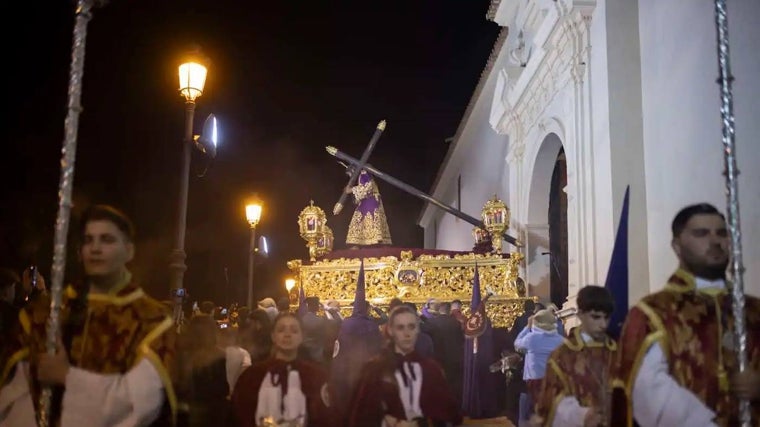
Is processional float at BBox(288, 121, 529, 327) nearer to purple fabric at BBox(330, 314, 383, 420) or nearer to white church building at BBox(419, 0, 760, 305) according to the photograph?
white church building at BBox(419, 0, 760, 305)

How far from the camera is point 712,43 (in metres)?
8.77

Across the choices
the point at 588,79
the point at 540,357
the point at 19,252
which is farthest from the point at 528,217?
the point at 19,252

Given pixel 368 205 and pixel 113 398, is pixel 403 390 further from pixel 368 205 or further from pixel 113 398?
pixel 368 205

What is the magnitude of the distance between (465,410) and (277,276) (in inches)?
1230

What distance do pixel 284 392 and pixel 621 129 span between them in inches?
271

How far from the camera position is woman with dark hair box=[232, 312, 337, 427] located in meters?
5.80

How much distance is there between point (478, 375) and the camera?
462 inches

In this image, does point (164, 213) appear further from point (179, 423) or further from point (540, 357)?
point (179, 423)

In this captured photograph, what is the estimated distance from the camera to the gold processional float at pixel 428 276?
46.5 ft

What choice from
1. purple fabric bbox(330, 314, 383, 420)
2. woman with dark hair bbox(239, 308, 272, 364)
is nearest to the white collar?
purple fabric bbox(330, 314, 383, 420)

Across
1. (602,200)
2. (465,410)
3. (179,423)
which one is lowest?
(465,410)

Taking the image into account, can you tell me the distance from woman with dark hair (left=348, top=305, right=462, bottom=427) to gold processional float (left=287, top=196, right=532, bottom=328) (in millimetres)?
8175

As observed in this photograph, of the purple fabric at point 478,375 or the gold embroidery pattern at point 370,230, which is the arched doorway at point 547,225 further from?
the purple fabric at point 478,375

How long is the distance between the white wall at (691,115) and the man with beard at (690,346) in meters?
3.72
